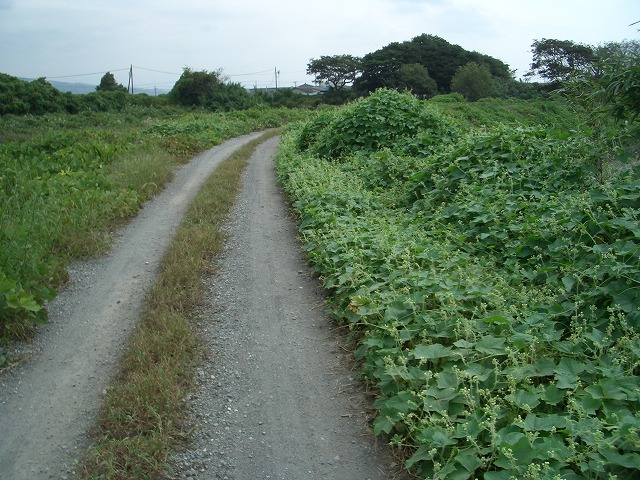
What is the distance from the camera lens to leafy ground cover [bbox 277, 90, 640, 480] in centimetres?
266


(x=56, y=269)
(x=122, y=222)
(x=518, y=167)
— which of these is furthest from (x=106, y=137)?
(x=518, y=167)

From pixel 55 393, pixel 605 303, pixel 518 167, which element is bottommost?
pixel 55 393

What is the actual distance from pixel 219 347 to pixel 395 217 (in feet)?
11.0

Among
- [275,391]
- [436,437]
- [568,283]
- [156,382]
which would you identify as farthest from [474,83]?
[436,437]

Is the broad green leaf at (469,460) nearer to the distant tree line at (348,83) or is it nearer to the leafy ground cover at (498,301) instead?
the leafy ground cover at (498,301)

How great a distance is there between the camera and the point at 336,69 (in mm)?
50094

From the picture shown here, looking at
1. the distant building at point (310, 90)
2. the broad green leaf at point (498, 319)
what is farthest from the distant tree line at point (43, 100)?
the broad green leaf at point (498, 319)

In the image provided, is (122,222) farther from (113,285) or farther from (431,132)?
(431,132)

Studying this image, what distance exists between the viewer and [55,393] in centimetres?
388

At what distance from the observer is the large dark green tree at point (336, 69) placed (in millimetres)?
48938

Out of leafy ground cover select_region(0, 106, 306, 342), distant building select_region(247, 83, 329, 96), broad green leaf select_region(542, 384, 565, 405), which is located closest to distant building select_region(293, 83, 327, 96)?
distant building select_region(247, 83, 329, 96)

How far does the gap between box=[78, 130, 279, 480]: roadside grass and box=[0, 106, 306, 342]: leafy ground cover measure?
3.43ft

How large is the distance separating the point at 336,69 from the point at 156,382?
162 ft

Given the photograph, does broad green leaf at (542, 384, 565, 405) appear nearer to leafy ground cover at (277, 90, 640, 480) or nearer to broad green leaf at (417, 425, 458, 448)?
leafy ground cover at (277, 90, 640, 480)
